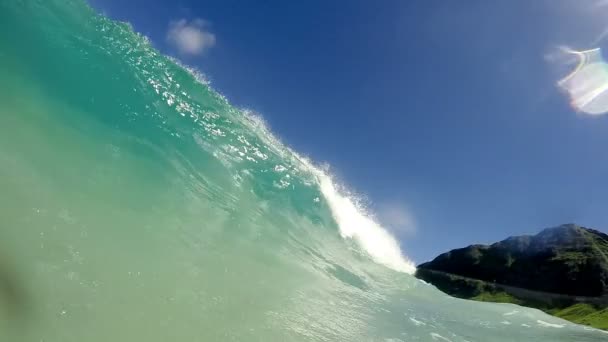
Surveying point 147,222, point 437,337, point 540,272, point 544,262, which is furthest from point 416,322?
point 544,262

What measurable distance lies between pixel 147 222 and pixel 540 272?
14829 cm

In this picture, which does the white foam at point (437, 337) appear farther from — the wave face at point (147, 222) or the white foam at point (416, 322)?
the white foam at point (416, 322)

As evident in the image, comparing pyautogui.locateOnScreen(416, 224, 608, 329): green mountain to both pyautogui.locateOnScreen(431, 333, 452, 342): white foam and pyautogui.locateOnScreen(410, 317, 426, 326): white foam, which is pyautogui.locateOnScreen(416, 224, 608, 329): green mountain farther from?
pyautogui.locateOnScreen(431, 333, 452, 342): white foam

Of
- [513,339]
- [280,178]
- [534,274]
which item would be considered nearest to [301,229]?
[280,178]

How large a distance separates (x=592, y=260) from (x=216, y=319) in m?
155

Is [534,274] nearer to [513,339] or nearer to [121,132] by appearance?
[513,339]

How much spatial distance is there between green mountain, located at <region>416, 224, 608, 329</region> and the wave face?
Result: 343ft

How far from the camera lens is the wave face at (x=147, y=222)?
A: 5934 mm

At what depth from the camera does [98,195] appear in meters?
8.13

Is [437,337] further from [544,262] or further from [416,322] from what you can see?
[544,262]

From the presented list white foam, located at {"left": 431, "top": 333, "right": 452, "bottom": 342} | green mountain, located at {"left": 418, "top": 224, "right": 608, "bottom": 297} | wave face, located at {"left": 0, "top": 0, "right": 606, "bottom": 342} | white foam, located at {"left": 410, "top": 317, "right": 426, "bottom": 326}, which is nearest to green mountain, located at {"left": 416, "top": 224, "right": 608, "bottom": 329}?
green mountain, located at {"left": 418, "top": 224, "right": 608, "bottom": 297}

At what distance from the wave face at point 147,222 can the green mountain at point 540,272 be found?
104667 millimetres

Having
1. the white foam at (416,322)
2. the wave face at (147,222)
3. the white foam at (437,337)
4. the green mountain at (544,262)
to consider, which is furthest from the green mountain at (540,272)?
the wave face at (147,222)

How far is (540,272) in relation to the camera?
5128 inches
